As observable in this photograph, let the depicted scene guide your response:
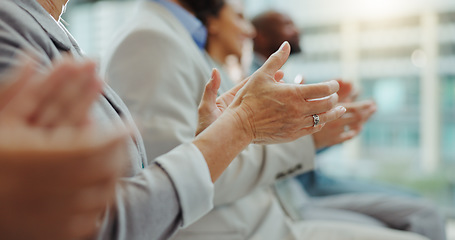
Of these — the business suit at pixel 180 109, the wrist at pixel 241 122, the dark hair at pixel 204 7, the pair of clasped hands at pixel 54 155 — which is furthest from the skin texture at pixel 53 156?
the dark hair at pixel 204 7

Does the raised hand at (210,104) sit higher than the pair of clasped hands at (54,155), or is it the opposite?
the pair of clasped hands at (54,155)

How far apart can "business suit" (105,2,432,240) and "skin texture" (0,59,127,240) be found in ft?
1.52

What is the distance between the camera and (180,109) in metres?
0.87

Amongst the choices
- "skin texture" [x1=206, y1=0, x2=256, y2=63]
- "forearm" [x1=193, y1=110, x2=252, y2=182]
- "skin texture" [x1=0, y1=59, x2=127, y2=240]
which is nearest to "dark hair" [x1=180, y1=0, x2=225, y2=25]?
"skin texture" [x1=206, y1=0, x2=256, y2=63]

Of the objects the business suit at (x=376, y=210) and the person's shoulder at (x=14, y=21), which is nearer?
the person's shoulder at (x=14, y=21)

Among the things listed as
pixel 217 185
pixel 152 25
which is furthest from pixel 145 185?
pixel 152 25

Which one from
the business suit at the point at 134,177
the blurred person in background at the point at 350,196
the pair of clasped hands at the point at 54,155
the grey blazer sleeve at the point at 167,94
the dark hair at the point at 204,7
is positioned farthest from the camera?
the blurred person in background at the point at 350,196

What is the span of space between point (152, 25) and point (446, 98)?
6.40 feet

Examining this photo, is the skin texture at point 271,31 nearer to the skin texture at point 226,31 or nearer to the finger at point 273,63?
the skin texture at point 226,31

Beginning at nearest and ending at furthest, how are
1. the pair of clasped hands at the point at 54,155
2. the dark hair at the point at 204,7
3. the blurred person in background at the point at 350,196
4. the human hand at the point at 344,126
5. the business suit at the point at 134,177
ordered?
1. the pair of clasped hands at the point at 54,155
2. the business suit at the point at 134,177
3. the human hand at the point at 344,126
4. the dark hair at the point at 204,7
5. the blurred person in background at the point at 350,196

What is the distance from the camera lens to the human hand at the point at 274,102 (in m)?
0.59

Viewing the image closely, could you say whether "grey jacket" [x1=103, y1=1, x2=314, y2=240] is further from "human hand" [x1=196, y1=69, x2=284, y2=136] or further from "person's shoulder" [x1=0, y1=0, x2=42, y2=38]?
"person's shoulder" [x1=0, y1=0, x2=42, y2=38]

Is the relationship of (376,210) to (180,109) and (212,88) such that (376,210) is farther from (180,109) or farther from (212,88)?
(212,88)

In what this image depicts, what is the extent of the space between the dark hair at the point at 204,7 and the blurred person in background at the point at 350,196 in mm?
520
